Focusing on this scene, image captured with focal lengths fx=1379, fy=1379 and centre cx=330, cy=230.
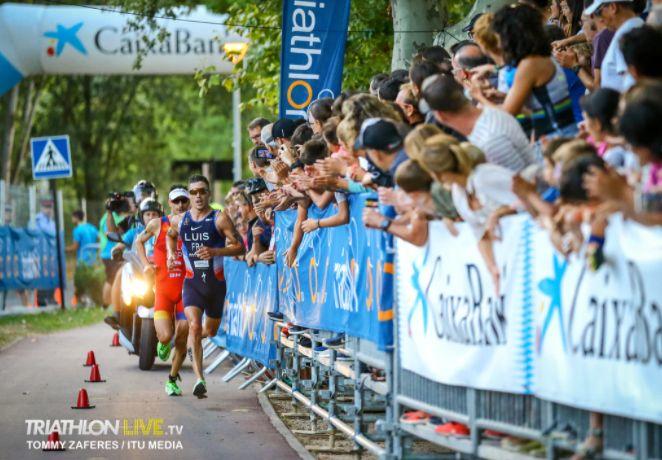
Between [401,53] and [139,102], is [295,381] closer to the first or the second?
[401,53]

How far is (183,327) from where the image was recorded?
1469 cm

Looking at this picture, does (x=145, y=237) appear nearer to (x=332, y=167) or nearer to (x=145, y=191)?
(x=145, y=191)

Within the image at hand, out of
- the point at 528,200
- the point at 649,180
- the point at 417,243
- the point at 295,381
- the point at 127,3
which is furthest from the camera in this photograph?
the point at 127,3

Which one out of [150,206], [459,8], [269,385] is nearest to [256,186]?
[269,385]

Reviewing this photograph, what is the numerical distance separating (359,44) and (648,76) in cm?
1517

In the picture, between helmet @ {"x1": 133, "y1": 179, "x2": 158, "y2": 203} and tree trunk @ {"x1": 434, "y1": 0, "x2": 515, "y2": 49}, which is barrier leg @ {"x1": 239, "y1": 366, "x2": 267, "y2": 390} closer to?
tree trunk @ {"x1": 434, "y1": 0, "x2": 515, "y2": 49}

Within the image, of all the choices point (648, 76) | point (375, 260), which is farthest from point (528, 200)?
point (375, 260)

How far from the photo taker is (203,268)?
47.8ft

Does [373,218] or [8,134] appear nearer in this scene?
[373,218]

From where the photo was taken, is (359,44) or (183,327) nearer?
(183,327)

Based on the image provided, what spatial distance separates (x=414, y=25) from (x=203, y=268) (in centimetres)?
373

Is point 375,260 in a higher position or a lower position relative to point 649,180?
lower

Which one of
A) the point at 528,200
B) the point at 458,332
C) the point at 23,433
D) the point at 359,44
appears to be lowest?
the point at 23,433

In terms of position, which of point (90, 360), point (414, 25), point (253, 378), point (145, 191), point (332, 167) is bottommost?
point (90, 360)
